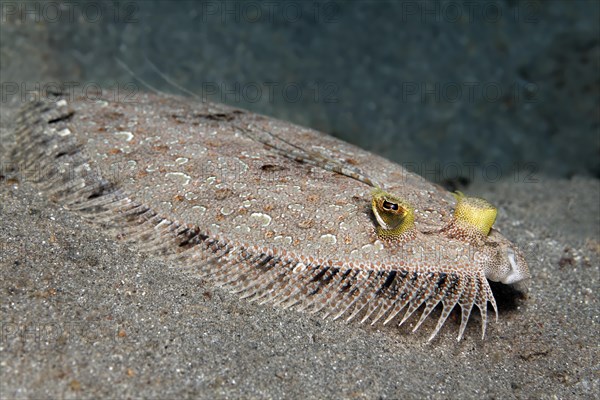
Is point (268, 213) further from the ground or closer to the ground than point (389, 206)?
closer to the ground

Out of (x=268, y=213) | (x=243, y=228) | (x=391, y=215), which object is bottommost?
(x=243, y=228)

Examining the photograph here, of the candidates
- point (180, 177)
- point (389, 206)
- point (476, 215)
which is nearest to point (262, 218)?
point (180, 177)

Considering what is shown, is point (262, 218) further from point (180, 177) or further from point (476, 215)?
point (476, 215)

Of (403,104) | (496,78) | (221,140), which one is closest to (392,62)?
(403,104)

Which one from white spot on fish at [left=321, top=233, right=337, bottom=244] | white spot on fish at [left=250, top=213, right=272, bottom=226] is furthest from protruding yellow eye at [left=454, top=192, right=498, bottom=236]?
white spot on fish at [left=250, top=213, right=272, bottom=226]

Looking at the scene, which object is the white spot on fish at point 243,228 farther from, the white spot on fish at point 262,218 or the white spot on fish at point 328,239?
the white spot on fish at point 328,239

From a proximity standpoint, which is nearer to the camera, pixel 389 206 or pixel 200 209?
pixel 389 206

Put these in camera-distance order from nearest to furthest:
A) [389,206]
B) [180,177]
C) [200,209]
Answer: [389,206] → [200,209] → [180,177]
